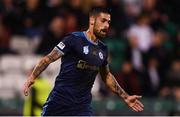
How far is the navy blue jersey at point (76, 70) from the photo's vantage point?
8.05 m

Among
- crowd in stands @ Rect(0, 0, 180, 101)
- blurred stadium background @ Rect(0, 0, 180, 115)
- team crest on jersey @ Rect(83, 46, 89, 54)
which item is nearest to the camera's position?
team crest on jersey @ Rect(83, 46, 89, 54)

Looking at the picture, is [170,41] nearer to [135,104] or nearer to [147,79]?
[147,79]

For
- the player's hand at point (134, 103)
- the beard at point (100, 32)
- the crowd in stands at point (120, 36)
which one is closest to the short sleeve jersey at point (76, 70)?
the beard at point (100, 32)

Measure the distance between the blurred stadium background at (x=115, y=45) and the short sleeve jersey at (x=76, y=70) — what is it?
17.0ft

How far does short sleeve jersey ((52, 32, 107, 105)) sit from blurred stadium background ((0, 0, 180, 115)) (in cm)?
517

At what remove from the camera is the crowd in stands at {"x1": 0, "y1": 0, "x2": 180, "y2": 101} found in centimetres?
1448

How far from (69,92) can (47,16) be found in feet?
23.8

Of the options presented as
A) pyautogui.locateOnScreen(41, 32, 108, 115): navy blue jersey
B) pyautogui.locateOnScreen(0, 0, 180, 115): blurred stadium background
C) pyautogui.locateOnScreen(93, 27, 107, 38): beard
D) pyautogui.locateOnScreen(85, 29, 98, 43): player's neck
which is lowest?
pyautogui.locateOnScreen(0, 0, 180, 115): blurred stadium background

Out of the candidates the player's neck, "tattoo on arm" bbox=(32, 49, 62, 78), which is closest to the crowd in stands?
the player's neck

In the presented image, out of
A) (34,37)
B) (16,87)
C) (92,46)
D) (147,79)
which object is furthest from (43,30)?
(92,46)

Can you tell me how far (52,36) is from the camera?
1430 centimetres

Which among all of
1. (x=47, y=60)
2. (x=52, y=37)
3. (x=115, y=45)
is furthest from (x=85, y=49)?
(x=115, y=45)

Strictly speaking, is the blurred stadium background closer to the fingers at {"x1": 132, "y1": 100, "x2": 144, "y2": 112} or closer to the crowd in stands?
the crowd in stands

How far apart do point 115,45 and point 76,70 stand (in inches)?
274
